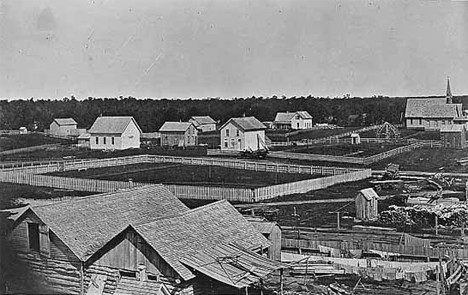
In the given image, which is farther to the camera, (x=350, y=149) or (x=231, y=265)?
(x=350, y=149)

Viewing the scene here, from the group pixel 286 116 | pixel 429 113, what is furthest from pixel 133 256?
pixel 286 116

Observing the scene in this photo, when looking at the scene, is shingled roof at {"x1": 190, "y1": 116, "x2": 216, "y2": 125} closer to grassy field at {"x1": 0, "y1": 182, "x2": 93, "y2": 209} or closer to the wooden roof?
grassy field at {"x1": 0, "y1": 182, "x2": 93, "y2": 209}

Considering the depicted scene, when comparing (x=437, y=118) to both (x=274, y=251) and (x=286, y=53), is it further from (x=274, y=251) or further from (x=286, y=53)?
(x=274, y=251)

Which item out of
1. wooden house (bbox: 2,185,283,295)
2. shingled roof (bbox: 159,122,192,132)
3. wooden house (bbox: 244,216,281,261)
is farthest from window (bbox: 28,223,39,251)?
shingled roof (bbox: 159,122,192,132)

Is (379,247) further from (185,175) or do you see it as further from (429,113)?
(429,113)

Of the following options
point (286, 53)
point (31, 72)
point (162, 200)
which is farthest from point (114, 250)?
point (286, 53)

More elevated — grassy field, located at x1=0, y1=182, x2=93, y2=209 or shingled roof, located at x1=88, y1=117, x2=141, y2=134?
shingled roof, located at x1=88, y1=117, x2=141, y2=134

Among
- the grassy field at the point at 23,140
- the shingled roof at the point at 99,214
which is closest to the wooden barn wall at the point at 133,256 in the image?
the shingled roof at the point at 99,214
